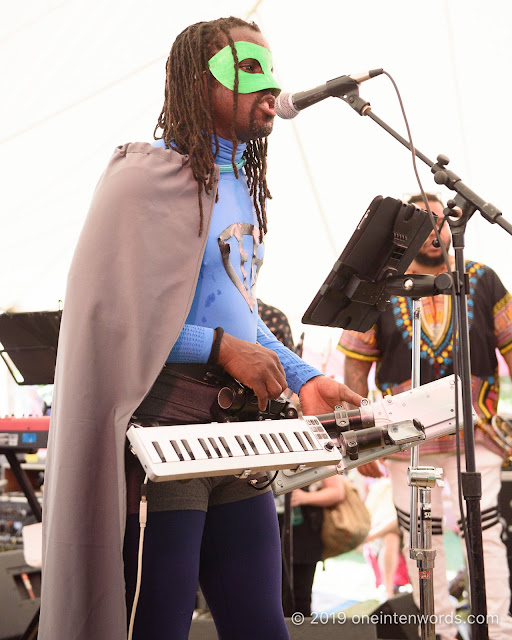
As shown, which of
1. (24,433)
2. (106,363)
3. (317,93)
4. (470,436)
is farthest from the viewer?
(24,433)

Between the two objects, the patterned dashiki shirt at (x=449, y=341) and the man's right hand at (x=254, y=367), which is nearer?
the man's right hand at (x=254, y=367)

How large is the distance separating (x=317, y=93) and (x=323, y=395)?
0.86 meters

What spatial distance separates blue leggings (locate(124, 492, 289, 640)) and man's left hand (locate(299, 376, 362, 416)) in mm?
257

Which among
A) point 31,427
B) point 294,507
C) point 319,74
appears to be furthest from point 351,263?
point 319,74

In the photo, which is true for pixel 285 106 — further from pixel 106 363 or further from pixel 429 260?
pixel 429 260

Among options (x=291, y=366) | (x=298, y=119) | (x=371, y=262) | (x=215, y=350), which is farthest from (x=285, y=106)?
(x=298, y=119)

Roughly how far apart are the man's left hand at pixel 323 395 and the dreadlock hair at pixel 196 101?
0.41 metres

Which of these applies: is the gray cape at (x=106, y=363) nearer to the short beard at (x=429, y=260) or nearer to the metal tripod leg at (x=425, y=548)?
the metal tripod leg at (x=425, y=548)

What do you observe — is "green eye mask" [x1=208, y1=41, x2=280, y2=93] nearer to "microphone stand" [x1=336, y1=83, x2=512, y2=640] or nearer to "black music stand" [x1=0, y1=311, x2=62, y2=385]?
"microphone stand" [x1=336, y1=83, x2=512, y2=640]

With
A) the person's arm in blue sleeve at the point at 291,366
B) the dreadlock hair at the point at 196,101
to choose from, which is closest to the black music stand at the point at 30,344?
the person's arm in blue sleeve at the point at 291,366

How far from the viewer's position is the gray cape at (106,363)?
1481 millimetres

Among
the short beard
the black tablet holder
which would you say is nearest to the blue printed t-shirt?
the black tablet holder

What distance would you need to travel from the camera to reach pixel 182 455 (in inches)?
52.5

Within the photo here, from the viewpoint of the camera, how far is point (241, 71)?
5.87ft
